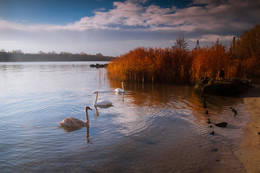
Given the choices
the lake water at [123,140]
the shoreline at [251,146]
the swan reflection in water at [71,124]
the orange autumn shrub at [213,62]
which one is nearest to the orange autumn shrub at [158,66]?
the orange autumn shrub at [213,62]

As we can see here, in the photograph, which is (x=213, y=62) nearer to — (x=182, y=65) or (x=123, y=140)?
(x=182, y=65)

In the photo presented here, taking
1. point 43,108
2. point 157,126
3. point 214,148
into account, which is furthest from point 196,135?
point 43,108

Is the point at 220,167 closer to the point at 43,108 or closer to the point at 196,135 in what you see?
the point at 196,135

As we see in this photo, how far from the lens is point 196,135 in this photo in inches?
249

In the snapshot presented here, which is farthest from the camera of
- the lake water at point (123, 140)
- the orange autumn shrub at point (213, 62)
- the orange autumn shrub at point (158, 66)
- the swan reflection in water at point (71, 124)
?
the orange autumn shrub at point (158, 66)

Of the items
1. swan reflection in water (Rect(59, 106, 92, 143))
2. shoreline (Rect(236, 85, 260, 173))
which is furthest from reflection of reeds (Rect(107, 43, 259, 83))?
swan reflection in water (Rect(59, 106, 92, 143))

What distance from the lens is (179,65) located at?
19.0 meters

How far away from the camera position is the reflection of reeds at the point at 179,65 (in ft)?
53.5

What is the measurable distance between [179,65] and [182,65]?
45 centimetres

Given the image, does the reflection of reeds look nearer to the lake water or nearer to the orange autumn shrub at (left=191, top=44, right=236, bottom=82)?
the orange autumn shrub at (left=191, top=44, right=236, bottom=82)

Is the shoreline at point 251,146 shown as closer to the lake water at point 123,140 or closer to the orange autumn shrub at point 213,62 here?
the lake water at point 123,140

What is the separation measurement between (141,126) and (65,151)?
3.05 metres

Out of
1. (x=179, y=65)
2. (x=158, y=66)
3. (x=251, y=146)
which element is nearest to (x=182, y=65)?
(x=179, y=65)

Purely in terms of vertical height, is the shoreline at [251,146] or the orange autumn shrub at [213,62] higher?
the orange autumn shrub at [213,62]
